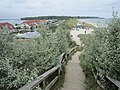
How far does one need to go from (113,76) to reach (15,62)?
211 centimetres

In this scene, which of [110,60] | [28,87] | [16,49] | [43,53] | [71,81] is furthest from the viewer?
[71,81]

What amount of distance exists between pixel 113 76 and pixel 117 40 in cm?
83

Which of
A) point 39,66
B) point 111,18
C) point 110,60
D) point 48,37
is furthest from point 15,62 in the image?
point 48,37

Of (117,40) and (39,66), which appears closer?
(117,40)

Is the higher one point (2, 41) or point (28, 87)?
point (2, 41)

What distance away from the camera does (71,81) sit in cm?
680

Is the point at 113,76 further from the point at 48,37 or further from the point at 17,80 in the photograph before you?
the point at 48,37

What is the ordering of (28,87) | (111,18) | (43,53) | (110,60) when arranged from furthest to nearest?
(43,53) < (111,18) < (110,60) < (28,87)

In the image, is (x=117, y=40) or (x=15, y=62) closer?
(x=15, y=62)

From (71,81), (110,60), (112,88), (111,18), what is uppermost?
(111,18)

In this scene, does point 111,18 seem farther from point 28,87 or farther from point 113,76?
point 28,87

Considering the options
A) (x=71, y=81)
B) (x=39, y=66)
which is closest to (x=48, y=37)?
(x=71, y=81)

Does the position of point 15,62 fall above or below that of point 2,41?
below

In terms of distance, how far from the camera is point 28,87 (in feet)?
10.8
